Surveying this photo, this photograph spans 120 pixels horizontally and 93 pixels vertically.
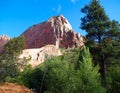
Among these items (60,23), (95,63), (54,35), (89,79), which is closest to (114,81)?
(89,79)

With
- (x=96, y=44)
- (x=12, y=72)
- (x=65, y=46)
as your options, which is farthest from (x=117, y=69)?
(x=65, y=46)

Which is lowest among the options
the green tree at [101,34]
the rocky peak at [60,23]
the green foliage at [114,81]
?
the green foliage at [114,81]

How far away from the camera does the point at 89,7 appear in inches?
1700

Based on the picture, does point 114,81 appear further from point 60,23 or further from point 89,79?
point 60,23

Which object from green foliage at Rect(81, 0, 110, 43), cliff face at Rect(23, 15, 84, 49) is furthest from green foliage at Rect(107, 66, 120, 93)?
cliff face at Rect(23, 15, 84, 49)

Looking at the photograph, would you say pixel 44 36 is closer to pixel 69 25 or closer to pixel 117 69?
pixel 69 25

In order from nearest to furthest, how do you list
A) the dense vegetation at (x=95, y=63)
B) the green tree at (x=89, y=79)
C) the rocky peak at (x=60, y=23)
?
the green tree at (x=89, y=79) < the dense vegetation at (x=95, y=63) < the rocky peak at (x=60, y=23)

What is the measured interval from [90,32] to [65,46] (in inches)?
3785

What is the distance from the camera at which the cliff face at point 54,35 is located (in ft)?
453

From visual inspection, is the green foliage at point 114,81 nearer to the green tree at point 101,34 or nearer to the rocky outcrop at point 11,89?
the green tree at point 101,34

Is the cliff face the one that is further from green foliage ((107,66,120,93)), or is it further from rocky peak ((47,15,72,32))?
green foliage ((107,66,120,93))

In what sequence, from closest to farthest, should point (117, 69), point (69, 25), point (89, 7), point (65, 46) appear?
point (117, 69)
point (89, 7)
point (65, 46)
point (69, 25)

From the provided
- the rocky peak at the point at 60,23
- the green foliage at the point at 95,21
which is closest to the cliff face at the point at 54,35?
the rocky peak at the point at 60,23

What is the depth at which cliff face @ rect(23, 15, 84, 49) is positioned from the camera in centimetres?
13812
